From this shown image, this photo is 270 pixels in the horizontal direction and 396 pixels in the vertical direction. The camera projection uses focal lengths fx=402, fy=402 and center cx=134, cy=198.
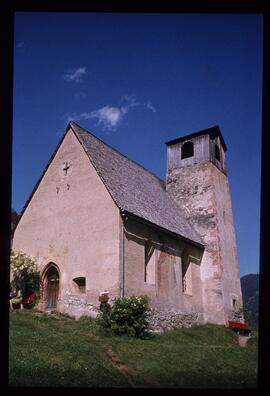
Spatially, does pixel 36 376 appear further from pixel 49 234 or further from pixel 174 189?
pixel 174 189

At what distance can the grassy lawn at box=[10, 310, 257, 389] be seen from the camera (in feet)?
32.5

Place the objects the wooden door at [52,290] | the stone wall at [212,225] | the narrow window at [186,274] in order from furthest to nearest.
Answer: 1. the stone wall at [212,225]
2. the narrow window at [186,274]
3. the wooden door at [52,290]

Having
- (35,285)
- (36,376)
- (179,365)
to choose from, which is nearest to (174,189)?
(35,285)

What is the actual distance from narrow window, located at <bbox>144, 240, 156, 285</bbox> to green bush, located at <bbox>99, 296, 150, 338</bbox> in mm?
3688

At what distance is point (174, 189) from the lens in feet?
101

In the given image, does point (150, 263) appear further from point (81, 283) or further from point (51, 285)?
point (51, 285)

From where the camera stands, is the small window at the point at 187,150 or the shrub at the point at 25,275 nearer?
the shrub at the point at 25,275

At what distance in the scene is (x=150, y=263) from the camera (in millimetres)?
21469

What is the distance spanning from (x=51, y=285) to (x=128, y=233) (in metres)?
5.56

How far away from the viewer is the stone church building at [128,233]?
19672mm

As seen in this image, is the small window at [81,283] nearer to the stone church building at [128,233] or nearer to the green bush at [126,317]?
the stone church building at [128,233]

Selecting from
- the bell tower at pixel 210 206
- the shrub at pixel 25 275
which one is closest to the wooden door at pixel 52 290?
the shrub at pixel 25 275

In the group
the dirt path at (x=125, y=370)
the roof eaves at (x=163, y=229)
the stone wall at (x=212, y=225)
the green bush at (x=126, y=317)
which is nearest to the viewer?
the dirt path at (x=125, y=370)

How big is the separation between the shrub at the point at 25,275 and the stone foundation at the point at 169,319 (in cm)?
653
